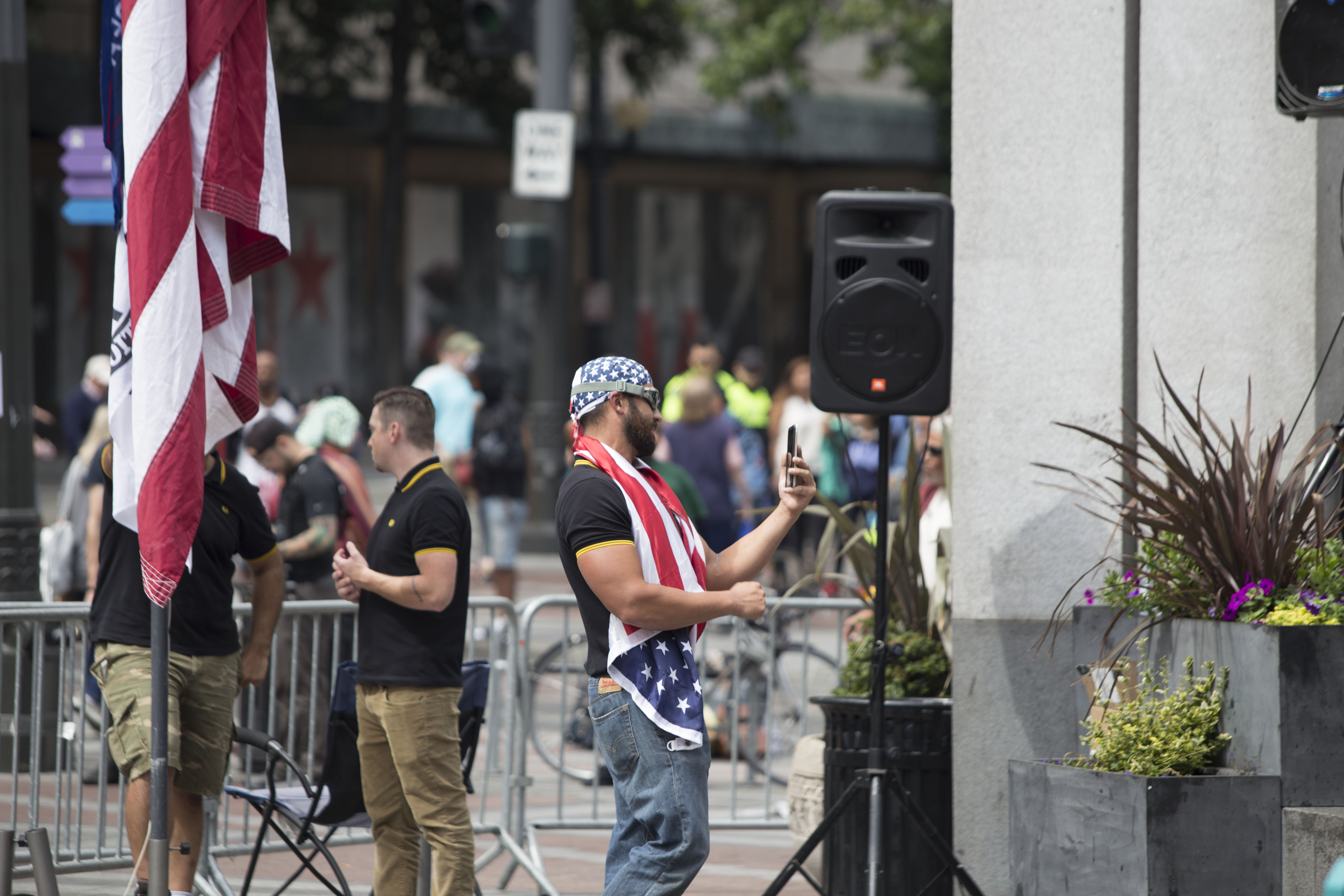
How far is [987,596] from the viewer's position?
6977 millimetres

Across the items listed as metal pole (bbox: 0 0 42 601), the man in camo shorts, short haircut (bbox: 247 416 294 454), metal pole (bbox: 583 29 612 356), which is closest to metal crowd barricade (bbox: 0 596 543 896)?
the man in camo shorts

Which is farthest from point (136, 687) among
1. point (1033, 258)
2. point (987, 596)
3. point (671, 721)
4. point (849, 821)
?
point (1033, 258)

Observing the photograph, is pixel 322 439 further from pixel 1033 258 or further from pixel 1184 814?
pixel 1184 814

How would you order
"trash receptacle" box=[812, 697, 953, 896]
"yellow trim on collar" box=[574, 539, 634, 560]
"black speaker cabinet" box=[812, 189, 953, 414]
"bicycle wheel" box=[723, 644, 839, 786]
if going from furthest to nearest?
"bicycle wheel" box=[723, 644, 839, 786] < "trash receptacle" box=[812, 697, 953, 896] < "black speaker cabinet" box=[812, 189, 953, 414] < "yellow trim on collar" box=[574, 539, 634, 560]

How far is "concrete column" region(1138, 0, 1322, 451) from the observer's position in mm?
6750

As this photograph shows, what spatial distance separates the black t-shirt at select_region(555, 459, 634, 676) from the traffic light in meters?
9.55

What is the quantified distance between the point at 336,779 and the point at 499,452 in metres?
7.64

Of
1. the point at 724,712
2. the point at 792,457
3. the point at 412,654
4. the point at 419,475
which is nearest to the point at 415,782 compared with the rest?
the point at 412,654

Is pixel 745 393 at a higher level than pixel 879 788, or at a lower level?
higher

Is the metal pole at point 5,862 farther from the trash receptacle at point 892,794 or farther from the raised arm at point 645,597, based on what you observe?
the trash receptacle at point 892,794

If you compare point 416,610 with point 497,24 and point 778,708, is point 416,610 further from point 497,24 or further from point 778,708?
point 497,24

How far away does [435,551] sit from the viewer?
6.26 meters

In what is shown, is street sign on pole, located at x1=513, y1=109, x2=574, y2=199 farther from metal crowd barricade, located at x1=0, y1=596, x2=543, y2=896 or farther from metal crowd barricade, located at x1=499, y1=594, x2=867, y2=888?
metal crowd barricade, located at x1=0, y1=596, x2=543, y2=896

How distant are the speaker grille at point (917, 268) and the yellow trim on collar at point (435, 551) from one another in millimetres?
1827
